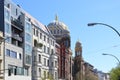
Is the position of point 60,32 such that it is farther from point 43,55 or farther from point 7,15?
point 7,15

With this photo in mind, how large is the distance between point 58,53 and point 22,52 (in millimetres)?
36848

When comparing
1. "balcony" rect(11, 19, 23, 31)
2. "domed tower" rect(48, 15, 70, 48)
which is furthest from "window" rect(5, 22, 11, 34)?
"domed tower" rect(48, 15, 70, 48)

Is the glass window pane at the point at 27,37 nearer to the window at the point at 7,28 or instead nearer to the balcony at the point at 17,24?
the balcony at the point at 17,24

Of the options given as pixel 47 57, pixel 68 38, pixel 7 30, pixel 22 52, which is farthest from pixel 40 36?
Answer: pixel 68 38

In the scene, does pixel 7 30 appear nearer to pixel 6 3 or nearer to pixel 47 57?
pixel 6 3

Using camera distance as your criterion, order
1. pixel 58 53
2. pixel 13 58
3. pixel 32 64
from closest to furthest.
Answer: pixel 13 58
pixel 32 64
pixel 58 53

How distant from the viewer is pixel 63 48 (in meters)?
132

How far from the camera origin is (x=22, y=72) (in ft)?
292

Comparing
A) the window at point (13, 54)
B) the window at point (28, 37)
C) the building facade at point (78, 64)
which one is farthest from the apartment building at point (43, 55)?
the building facade at point (78, 64)

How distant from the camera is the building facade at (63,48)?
130 metres

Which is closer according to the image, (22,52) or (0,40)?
(0,40)

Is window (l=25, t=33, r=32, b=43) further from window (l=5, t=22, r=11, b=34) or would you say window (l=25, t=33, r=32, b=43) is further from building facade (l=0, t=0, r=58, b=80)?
window (l=5, t=22, r=11, b=34)

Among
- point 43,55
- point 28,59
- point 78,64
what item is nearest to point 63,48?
point 43,55

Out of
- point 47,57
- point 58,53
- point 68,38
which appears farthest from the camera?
point 68,38
